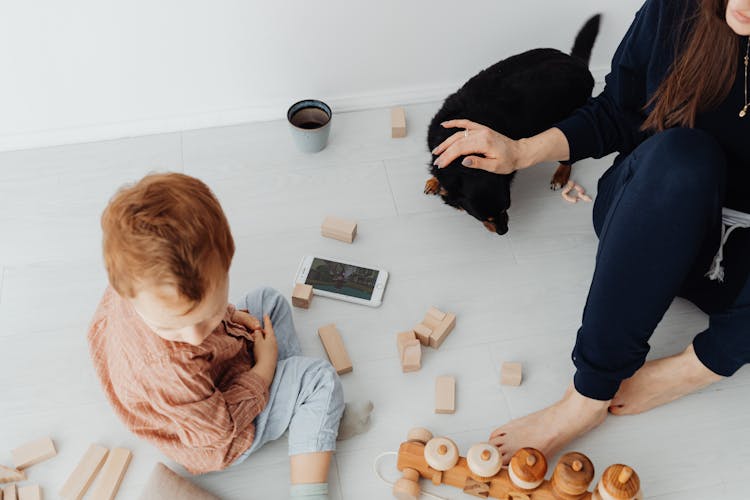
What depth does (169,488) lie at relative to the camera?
4.05 ft

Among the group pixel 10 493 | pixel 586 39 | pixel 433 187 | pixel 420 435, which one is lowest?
pixel 10 493

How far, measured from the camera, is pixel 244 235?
163 centimetres

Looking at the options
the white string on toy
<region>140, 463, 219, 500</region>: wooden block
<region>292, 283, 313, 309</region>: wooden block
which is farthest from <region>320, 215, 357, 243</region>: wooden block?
<region>140, 463, 219, 500</region>: wooden block

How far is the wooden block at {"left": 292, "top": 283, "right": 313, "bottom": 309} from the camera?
1493 millimetres

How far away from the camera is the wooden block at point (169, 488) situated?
4.03 ft

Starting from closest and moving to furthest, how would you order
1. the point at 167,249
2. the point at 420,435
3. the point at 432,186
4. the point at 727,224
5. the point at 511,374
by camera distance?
the point at 167,249, the point at 727,224, the point at 420,435, the point at 511,374, the point at 432,186

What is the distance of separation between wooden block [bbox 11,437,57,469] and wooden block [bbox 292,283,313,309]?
1.75ft

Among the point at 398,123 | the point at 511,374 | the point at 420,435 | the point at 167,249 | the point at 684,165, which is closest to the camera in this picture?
the point at 167,249

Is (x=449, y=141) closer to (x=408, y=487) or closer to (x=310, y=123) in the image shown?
(x=310, y=123)

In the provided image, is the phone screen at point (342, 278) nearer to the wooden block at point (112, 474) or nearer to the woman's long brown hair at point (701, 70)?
the wooden block at point (112, 474)

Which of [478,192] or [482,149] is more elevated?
[482,149]

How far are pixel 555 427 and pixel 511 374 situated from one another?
0.15 meters

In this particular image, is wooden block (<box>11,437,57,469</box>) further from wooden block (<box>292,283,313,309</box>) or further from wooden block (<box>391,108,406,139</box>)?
wooden block (<box>391,108,406,139</box>)

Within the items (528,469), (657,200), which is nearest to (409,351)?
(528,469)
